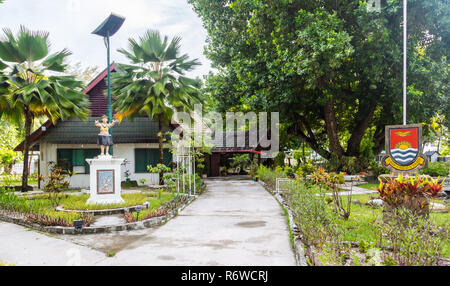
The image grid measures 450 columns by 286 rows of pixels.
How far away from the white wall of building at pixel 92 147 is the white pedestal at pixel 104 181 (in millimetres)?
8707

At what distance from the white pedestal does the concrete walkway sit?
8.40 ft

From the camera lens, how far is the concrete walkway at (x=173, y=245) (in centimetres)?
560

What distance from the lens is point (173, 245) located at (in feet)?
21.5

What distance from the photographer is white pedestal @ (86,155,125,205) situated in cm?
1084

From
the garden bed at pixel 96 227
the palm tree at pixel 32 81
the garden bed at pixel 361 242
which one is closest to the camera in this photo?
the garden bed at pixel 361 242

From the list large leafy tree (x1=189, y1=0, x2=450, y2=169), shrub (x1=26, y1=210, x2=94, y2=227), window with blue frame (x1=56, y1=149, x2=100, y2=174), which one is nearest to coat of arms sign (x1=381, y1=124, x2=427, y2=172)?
large leafy tree (x1=189, y1=0, x2=450, y2=169)

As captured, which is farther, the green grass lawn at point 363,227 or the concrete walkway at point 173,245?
the green grass lawn at point 363,227

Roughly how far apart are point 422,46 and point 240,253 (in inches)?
623

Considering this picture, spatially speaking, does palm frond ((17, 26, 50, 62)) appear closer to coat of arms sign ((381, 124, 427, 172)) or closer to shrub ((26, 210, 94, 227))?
shrub ((26, 210, 94, 227))

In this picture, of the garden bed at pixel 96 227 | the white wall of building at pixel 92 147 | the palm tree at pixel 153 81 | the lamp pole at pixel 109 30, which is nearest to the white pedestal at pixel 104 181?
the lamp pole at pixel 109 30

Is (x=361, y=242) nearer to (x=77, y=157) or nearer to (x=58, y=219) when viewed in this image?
(x=58, y=219)

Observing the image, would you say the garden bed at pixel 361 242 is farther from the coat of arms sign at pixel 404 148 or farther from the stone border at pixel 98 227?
the stone border at pixel 98 227

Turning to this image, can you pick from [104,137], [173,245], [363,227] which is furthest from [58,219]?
[363,227]
